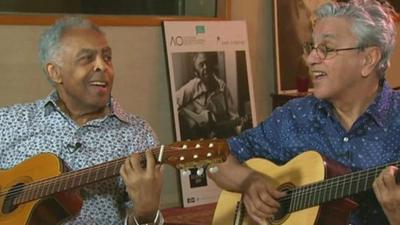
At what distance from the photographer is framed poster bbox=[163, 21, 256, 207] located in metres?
3.00

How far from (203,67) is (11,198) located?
1.47 meters

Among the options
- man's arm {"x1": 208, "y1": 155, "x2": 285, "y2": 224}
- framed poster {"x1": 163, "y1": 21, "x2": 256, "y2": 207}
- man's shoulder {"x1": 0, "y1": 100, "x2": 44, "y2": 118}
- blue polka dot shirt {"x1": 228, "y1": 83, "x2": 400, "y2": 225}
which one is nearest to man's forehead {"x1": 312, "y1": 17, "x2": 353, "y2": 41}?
blue polka dot shirt {"x1": 228, "y1": 83, "x2": 400, "y2": 225}

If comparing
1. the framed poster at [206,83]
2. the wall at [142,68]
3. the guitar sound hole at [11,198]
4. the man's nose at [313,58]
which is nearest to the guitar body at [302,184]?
the man's nose at [313,58]

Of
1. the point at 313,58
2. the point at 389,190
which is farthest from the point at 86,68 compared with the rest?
the point at 389,190

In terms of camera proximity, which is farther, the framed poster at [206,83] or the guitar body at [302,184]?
the framed poster at [206,83]

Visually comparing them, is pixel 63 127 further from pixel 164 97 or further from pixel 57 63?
pixel 164 97

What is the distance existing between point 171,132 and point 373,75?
4.82ft

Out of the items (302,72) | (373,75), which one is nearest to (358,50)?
(373,75)

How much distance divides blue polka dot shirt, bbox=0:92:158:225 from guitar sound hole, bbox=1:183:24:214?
0.11m

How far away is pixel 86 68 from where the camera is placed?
1.84 m

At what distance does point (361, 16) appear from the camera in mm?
1722

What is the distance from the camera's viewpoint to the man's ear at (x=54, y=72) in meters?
1.90

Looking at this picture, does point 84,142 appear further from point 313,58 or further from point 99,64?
point 313,58

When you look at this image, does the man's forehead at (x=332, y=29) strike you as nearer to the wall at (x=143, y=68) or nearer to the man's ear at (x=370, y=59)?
the man's ear at (x=370, y=59)
